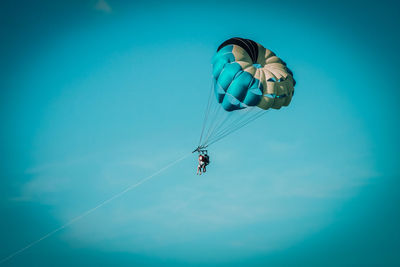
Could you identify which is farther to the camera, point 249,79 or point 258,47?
point 258,47

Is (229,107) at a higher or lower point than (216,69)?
lower

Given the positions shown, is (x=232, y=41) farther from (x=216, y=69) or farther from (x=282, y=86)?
(x=282, y=86)

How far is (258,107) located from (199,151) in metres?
4.48

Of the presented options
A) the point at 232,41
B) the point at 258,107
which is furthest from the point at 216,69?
the point at 258,107

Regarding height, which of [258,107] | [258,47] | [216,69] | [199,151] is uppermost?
[258,47]

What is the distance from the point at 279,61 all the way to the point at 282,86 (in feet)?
5.72

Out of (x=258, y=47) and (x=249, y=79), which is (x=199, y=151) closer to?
(x=249, y=79)

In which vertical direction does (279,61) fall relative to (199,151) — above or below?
above

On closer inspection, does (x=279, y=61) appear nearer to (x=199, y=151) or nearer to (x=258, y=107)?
(x=258, y=107)

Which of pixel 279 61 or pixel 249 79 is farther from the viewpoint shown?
pixel 279 61

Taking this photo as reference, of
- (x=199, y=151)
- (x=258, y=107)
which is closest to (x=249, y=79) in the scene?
(x=258, y=107)

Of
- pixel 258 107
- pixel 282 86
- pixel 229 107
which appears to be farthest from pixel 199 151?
pixel 282 86

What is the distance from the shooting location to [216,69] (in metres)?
17.4

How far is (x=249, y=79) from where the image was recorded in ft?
54.1
